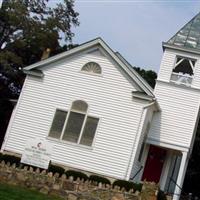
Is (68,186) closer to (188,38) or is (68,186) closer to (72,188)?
(72,188)

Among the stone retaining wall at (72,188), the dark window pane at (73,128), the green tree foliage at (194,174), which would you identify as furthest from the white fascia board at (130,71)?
the green tree foliage at (194,174)

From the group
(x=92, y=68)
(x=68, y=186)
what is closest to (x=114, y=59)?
(x=92, y=68)

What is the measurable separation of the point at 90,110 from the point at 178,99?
5.31 metres

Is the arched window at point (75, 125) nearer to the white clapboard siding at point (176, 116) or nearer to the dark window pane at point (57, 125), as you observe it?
the dark window pane at point (57, 125)

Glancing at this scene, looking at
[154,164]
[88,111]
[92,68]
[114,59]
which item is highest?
[114,59]

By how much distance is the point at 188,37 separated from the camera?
27.6 meters

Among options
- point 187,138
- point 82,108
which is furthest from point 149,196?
point 187,138

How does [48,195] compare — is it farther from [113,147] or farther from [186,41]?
[186,41]

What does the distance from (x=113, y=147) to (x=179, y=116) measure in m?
4.84

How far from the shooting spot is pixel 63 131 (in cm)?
2336

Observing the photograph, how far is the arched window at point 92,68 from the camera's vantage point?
78.6 feet

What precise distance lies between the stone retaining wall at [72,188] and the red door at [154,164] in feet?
37.5

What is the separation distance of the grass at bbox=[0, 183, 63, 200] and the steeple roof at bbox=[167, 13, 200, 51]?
1351cm

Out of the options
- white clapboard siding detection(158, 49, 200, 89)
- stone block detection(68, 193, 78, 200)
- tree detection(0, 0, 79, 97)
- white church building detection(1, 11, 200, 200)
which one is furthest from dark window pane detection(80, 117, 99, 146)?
tree detection(0, 0, 79, 97)
